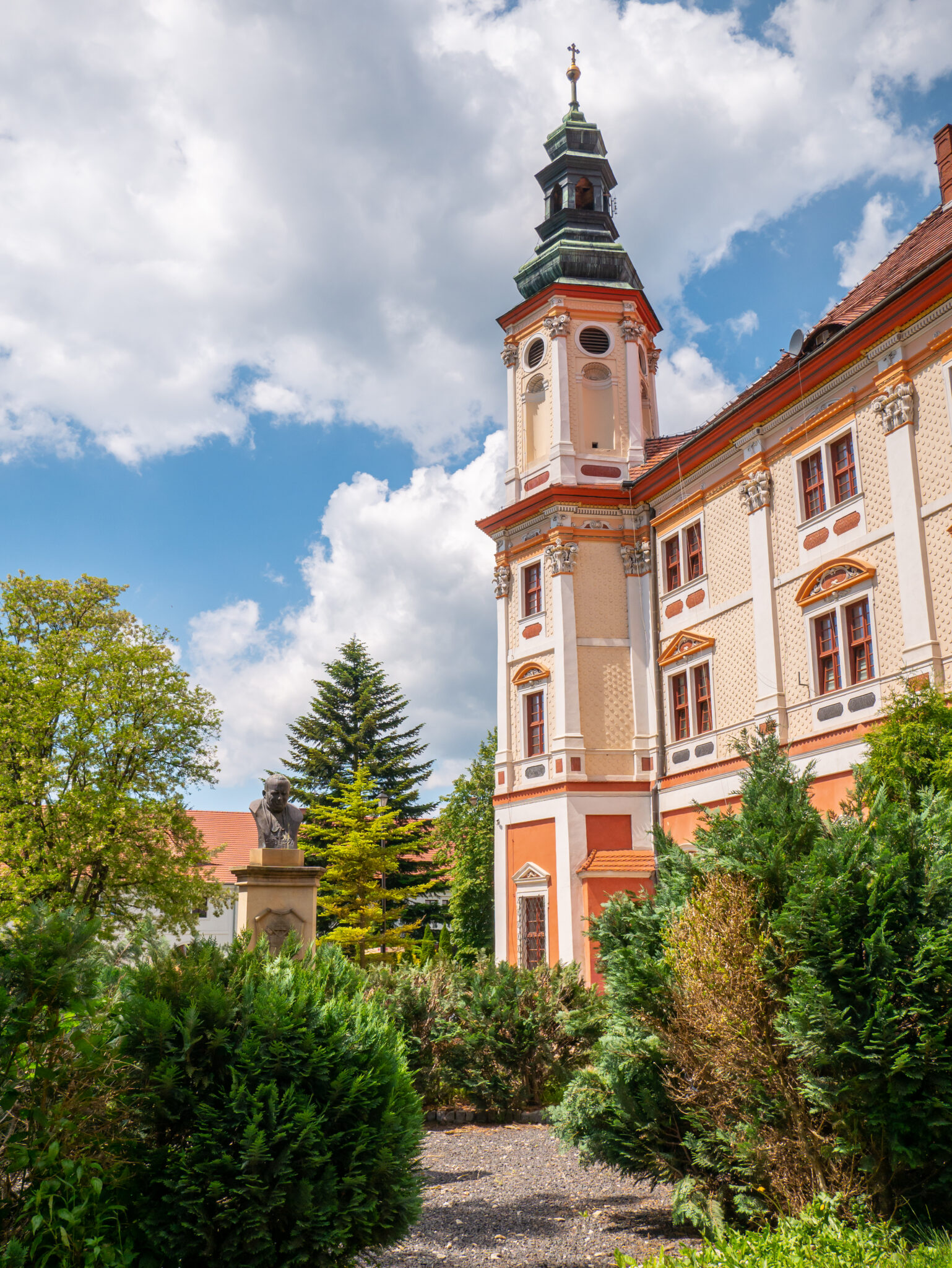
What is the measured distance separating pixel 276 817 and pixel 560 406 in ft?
59.5

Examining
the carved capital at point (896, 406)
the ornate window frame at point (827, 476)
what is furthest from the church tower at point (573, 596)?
the carved capital at point (896, 406)

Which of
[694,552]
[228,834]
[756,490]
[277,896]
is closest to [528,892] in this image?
[694,552]

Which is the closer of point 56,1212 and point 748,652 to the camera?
point 56,1212

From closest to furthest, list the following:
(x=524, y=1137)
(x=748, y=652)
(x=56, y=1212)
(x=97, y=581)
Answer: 1. (x=56, y=1212)
2. (x=524, y=1137)
3. (x=748, y=652)
4. (x=97, y=581)

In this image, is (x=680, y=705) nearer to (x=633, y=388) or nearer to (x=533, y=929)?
(x=533, y=929)

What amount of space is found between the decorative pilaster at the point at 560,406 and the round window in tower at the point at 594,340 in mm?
575

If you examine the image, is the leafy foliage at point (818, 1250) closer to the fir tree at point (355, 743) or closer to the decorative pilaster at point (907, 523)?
the decorative pilaster at point (907, 523)

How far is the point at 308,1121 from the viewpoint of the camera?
5.12 m

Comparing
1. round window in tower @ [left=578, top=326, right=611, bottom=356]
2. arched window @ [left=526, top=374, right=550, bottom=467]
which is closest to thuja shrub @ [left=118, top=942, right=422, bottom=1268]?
arched window @ [left=526, top=374, right=550, bottom=467]

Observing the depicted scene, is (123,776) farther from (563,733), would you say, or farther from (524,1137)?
(524,1137)

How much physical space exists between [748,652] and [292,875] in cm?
1323

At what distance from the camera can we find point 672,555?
25.5 meters

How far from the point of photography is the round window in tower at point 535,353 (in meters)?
28.7

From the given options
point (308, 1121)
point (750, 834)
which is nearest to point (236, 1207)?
point (308, 1121)
